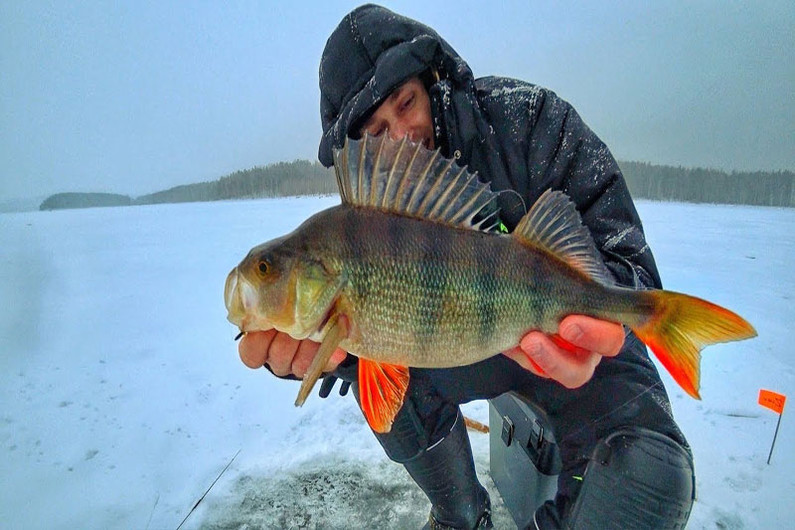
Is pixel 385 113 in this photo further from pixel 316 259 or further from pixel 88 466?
pixel 88 466

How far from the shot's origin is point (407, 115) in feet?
7.14

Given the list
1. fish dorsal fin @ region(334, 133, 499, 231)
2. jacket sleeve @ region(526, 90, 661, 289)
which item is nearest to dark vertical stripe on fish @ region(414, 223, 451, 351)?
fish dorsal fin @ region(334, 133, 499, 231)

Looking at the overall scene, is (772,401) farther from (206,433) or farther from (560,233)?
(206,433)

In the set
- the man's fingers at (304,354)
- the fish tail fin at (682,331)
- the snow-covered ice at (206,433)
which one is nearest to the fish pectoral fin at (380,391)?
the man's fingers at (304,354)

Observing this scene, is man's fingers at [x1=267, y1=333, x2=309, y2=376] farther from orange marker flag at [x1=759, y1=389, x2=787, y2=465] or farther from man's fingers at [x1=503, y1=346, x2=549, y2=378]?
orange marker flag at [x1=759, y1=389, x2=787, y2=465]

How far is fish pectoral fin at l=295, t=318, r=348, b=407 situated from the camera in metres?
1.17

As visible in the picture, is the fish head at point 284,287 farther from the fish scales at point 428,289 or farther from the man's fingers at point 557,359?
the man's fingers at point 557,359

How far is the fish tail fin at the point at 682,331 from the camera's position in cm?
123

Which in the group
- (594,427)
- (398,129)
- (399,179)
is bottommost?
(594,427)

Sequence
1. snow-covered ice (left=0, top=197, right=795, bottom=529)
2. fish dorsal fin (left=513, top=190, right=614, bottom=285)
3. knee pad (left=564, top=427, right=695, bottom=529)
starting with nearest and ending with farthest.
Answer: fish dorsal fin (left=513, top=190, right=614, bottom=285), knee pad (left=564, top=427, right=695, bottom=529), snow-covered ice (left=0, top=197, right=795, bottom=529)

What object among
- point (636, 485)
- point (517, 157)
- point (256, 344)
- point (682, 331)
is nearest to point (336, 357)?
point (256, 344)

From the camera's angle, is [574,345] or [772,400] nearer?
[574,345]

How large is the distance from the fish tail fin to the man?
0.21 meters

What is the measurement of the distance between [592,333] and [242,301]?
1043 mm
